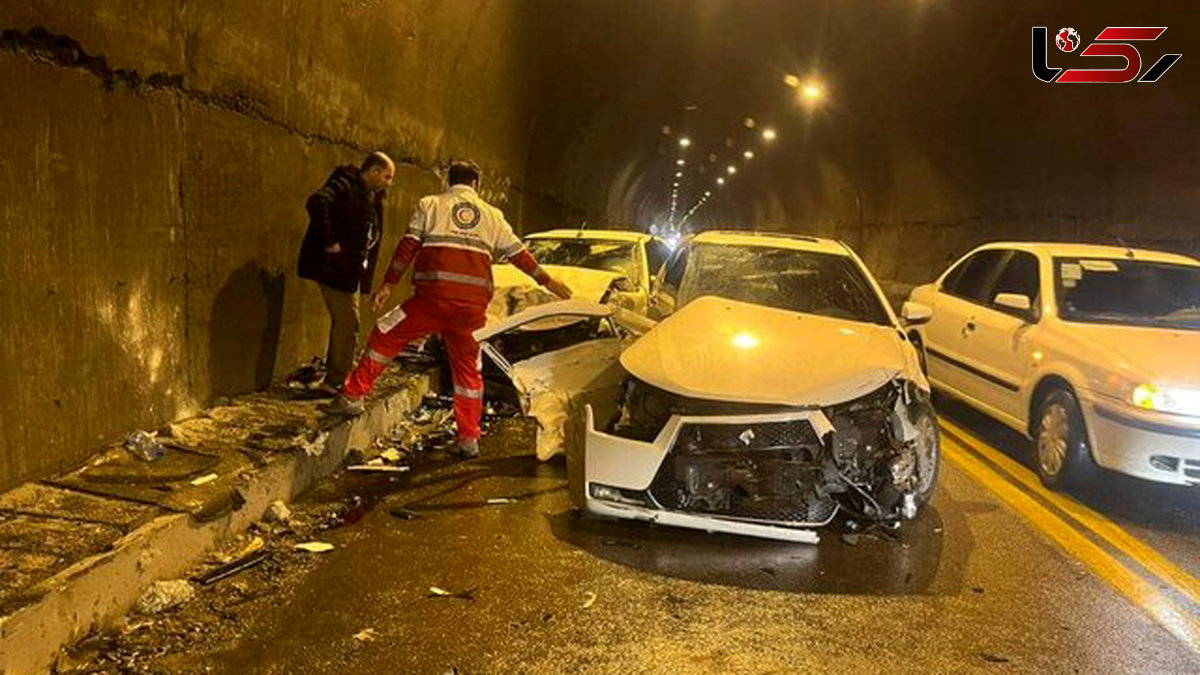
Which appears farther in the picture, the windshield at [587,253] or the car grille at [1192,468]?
the windshield at [587,253]

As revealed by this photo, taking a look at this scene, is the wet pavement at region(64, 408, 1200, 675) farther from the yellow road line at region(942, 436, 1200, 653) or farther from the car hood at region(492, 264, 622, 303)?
the car hood at region(492, 264, 622, 303)

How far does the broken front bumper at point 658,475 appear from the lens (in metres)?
4.70

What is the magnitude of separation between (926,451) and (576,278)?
4.69m

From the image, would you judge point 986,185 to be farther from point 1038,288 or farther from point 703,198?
point 703,198

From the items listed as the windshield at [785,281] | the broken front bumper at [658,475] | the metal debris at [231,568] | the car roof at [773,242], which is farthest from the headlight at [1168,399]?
the metal debris at [231,568]

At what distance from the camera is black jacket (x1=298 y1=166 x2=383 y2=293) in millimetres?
6555

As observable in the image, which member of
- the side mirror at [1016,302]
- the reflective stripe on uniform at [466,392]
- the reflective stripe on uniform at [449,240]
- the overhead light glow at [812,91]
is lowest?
the reflective stripe on uniform at [466,392]

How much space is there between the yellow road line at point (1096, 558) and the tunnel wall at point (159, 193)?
526cm

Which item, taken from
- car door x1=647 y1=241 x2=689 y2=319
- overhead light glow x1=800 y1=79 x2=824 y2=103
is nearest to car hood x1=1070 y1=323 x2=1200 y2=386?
car door x1=647 y1=241 x2=689 y2=319

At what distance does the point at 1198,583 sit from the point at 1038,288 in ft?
9.74

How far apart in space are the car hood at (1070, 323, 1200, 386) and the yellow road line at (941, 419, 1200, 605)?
925 millimetres

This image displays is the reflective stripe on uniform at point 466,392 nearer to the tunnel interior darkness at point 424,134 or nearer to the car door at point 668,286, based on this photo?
the car door at point 668,286

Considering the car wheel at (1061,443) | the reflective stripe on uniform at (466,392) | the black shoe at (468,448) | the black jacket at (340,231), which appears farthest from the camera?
the black jacket at (340,231)

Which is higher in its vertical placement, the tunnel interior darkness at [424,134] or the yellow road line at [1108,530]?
the tunnel interior darkness at [424,134]
